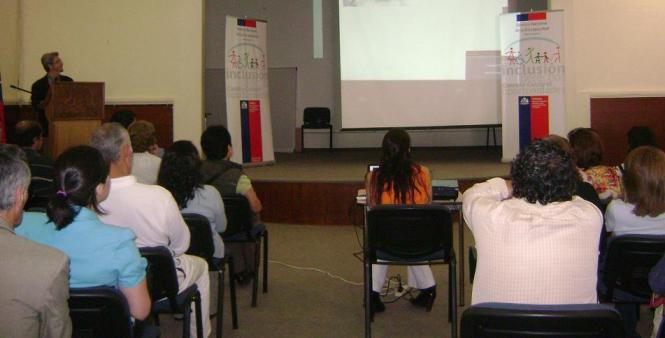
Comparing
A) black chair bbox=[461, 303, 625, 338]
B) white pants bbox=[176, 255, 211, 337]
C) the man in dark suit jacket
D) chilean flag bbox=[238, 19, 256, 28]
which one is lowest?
white pants bbox=[176, 255, 211, 337]

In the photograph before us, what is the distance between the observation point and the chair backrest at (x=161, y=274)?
105 inches

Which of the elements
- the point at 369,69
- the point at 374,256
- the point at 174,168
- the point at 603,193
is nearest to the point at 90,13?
the point at 369,69

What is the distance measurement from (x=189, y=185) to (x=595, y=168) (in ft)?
7.51

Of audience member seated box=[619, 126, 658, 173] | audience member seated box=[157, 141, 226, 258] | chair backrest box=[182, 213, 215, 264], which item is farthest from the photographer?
audience member seated box=[619, 126, 658, 173]

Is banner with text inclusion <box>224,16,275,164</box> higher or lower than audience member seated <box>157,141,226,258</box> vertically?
higher

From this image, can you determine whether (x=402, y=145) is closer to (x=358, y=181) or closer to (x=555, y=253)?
(x=555, y=253)

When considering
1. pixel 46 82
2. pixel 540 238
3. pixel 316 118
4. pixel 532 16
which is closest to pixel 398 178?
pixel 540 238

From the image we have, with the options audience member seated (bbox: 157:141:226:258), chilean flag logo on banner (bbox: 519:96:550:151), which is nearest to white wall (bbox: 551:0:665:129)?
chilean flag logo on banner (bbox: 519:96:550:151)

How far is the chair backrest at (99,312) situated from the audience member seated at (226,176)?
194 cm

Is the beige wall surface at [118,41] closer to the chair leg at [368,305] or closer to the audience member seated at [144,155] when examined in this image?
the audience member seated at [144,155]

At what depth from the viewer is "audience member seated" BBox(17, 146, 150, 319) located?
2186mm

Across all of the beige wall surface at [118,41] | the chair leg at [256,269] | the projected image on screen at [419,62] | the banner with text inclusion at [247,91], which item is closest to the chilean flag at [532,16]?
the projected image on screen at [419,62]

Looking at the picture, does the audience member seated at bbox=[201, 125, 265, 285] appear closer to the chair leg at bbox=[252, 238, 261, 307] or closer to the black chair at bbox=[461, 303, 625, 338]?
the chair leg at bbox=[252, 238, 261, 307]

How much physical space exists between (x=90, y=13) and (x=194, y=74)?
1.37m
